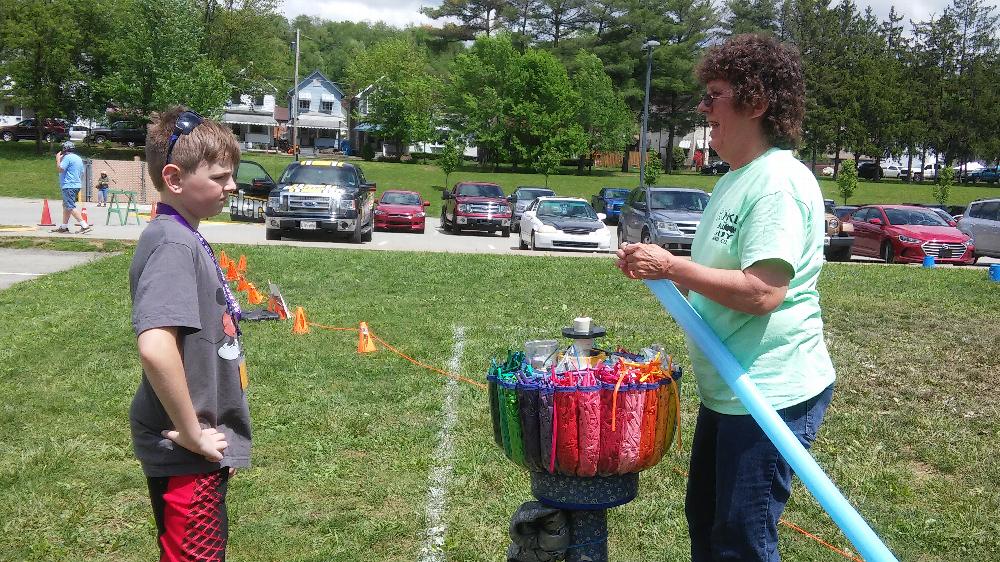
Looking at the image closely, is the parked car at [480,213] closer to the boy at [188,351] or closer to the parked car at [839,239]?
the parked car at [839,239]

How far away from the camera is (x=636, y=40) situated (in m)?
75.3

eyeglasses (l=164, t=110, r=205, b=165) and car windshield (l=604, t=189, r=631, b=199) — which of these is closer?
eyeglasses (l=164, t=110, r=205, b=165)

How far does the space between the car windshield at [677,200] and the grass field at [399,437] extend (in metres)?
10.8

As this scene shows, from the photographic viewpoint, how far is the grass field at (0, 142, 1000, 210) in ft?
149

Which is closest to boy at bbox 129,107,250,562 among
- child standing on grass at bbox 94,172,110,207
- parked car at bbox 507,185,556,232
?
parked car at bbox 507,185,556,232

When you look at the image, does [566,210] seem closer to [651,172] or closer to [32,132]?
[651,172]

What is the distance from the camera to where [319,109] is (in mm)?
97375

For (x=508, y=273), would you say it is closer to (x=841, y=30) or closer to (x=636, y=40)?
(x=636, y=40)

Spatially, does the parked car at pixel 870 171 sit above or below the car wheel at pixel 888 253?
above

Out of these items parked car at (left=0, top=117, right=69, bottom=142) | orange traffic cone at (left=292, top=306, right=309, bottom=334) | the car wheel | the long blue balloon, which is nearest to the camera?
the long blue balloon

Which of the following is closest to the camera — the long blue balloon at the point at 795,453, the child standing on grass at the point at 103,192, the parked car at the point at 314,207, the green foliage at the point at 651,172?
the long blue balloon at the point at 795,453

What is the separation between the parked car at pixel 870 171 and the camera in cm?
7325

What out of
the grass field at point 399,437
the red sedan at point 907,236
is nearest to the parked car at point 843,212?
the red sedan at point 907,236

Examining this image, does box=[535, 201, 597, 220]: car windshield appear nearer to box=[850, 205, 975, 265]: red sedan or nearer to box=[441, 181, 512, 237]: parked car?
box=[441, 181, 512, 237]: parked car
